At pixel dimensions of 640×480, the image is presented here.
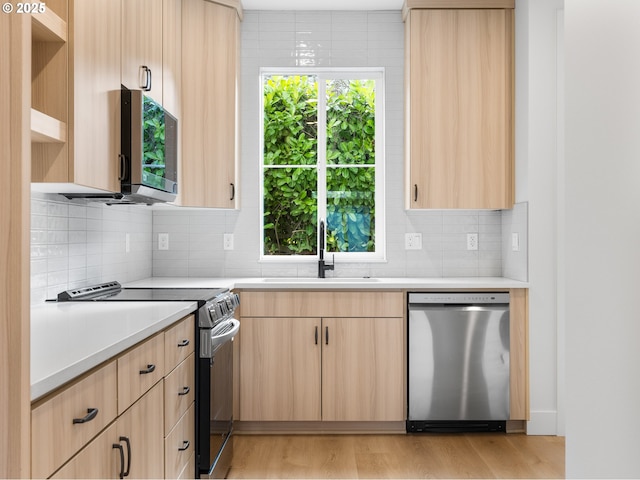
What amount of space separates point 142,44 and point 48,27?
86cm

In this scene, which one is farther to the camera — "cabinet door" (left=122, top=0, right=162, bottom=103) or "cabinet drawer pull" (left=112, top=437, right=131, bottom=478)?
"cabinet door" (left=122, top=0, right=162, bottom=103)

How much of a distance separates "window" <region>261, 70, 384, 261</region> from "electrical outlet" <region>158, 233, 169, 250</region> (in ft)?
2.19

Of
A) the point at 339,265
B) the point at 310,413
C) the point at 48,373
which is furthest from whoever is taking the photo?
the point at 339,265

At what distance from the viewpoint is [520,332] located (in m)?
3.16

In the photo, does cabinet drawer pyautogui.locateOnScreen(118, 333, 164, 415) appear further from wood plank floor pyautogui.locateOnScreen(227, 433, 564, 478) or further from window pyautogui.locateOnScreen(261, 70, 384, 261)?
window pyautogui.locateOnScreen(261, 70, 384, 261)

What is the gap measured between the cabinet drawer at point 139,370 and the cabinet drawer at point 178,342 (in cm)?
7

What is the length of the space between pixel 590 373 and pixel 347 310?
1.74 metres

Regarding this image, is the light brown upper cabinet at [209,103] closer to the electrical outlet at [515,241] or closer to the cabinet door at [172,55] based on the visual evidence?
the cabinet door at [172,55]

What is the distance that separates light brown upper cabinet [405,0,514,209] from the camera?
11.1ft

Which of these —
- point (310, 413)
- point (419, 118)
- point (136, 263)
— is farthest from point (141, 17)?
point (310, 413)

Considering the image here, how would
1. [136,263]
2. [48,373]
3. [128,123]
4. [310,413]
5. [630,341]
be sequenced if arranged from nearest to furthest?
[48,373], [630,341], [128,123], [310,413], [136,263]

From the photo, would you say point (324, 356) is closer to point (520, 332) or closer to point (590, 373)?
point (520, 332)

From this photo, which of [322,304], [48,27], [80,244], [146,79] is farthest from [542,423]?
[48,27]

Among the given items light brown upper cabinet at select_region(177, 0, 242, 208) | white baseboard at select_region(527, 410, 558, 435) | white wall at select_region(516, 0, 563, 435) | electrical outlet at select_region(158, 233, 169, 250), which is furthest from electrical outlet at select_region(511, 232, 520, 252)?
electrical outlet at select_region(158, 233, 169, 250)
